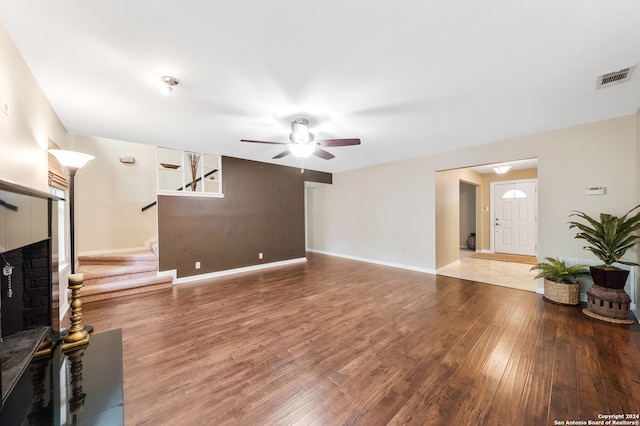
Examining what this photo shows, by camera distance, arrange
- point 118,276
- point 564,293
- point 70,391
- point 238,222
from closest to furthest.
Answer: point 70,391, point 564,293, point 118,276, point 238,222

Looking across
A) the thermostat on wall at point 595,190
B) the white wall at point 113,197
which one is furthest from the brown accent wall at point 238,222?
the thermostat on wall at point 595,190

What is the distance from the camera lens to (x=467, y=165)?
450 centimetres

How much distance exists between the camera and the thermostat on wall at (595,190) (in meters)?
3.19

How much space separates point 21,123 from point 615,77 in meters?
5.26

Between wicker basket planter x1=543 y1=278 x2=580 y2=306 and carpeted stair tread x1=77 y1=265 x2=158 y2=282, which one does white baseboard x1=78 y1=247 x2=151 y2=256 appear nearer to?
carpeted stair tread x1=77 y1=265 x2=158 y2=282

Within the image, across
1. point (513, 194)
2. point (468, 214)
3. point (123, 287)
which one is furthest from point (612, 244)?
point (123, 287)

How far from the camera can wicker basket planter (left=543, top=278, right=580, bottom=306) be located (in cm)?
318

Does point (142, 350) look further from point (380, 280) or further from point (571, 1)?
point (571, 1)

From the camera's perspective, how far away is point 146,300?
11.6ft

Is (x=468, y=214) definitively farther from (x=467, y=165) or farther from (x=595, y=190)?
(x=595, y=190)

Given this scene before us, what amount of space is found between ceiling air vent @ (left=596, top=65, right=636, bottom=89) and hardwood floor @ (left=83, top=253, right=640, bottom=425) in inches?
100

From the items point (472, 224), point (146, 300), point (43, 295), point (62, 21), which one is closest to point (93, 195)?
point (146, 300)

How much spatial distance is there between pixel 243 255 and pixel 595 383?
530 centimetres

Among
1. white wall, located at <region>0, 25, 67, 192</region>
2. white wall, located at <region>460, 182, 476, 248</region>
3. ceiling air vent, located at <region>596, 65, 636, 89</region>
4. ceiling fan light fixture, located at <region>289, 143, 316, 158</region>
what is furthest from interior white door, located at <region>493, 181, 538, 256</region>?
white wall, located at <region>0, 25, 67, 192</region>
